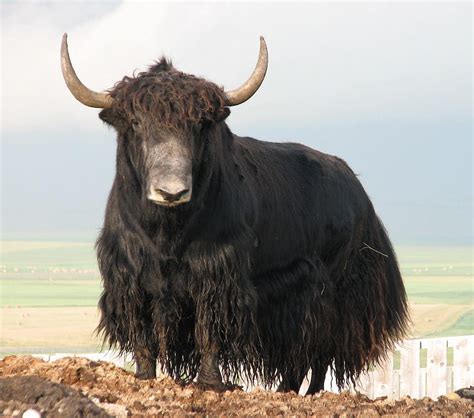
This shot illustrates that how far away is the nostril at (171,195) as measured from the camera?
6.46 meters

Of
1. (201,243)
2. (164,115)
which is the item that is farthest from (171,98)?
(201,243)

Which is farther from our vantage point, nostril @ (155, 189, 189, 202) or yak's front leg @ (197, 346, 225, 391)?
yak's front leg @ (197, 346, 225, 391)

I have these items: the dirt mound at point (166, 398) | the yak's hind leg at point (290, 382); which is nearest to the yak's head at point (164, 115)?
the dirt mound at point (166, 398)

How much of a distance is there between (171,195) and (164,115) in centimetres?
65

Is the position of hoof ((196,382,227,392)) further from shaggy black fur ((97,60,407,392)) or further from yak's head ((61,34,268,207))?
yak's head ((61,34,268,207))

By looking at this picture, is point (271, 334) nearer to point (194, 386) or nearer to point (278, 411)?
point (194, 386)

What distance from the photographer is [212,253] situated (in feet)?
23.6

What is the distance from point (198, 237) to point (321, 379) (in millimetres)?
2793

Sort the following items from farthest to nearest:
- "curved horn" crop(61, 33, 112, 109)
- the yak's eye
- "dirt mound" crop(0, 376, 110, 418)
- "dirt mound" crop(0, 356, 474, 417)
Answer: "curved horn" crop(61, 33, 112, 109)
the yak's eye
"dirt mound" crop(0, 356, 474, 417)
"dirt mound" crop(0, 376, 110, 418)

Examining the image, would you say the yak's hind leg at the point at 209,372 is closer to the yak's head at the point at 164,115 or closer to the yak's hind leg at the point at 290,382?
the yak's head at the point at 164,115

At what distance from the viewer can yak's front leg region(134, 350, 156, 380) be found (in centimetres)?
748

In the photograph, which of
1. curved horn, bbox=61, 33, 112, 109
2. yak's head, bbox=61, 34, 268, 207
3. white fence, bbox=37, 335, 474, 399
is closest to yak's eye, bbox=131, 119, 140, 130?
yak's head, bbox=61, 34, 268, 207

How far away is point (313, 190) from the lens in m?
9.14

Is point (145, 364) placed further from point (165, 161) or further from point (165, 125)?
point (165, 125)
